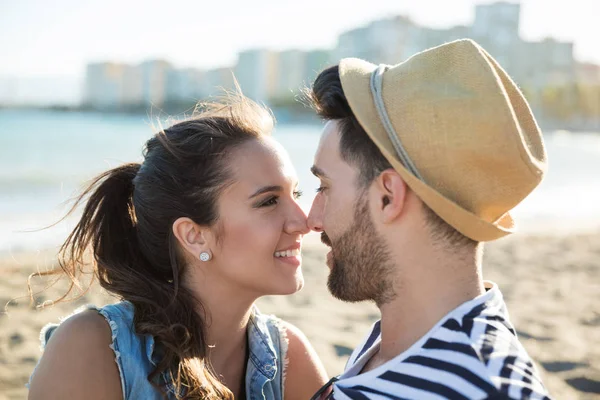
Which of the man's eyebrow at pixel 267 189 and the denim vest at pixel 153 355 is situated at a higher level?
the man's eyebrow at pixel 267 189

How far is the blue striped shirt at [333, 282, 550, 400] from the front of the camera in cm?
179

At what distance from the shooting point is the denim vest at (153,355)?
8.70 ft

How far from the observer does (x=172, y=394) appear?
108 inches

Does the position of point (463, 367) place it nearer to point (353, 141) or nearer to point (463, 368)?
point (463, 368)

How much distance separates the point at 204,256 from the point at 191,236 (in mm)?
117

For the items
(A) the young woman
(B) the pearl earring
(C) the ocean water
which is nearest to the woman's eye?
(A) the young woman

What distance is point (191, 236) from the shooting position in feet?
9.84

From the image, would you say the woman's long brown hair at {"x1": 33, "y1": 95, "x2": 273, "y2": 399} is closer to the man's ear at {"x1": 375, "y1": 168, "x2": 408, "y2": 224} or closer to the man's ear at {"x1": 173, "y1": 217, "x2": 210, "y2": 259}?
the man's ear at {"x1": 173, "y1": 217, "x2": 210, "y2": 259}

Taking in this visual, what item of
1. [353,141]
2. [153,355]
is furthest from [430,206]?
[153,355]

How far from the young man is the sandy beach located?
231cm

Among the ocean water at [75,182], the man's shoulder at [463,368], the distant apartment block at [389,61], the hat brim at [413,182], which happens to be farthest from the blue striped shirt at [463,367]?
the distant apartment block at [389,61]

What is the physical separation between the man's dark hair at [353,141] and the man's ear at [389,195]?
36 millimetres

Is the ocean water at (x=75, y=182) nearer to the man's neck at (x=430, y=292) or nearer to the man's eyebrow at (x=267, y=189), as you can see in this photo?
the man's eyebrow at (x=267, y=189)

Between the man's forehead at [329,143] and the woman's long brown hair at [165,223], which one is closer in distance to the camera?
the man's forehead at [329,143]
